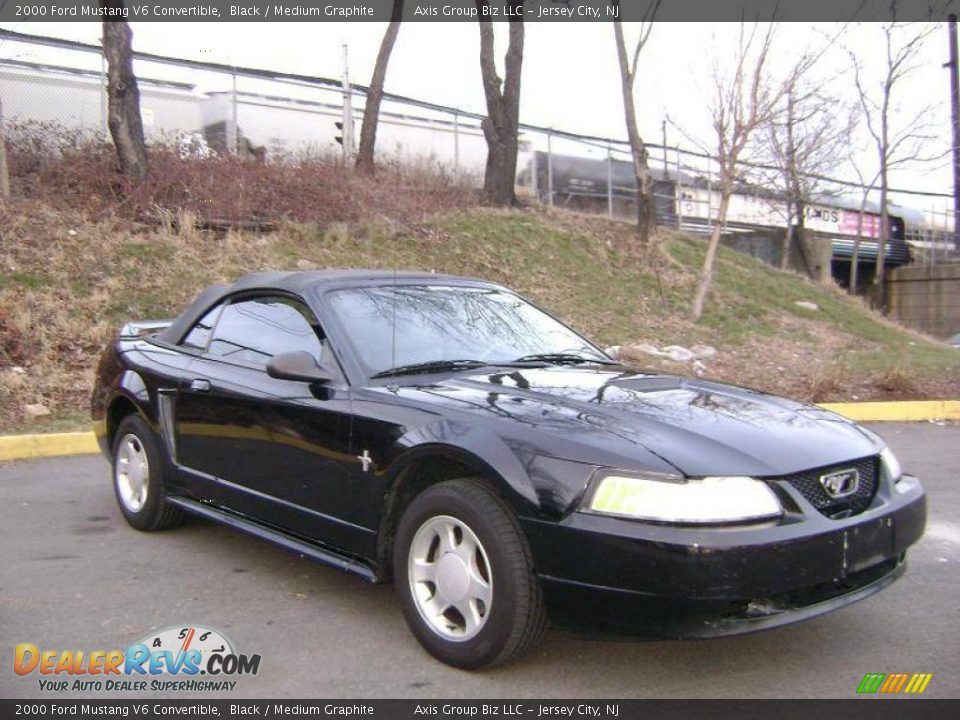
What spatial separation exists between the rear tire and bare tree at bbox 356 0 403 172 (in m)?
11.8

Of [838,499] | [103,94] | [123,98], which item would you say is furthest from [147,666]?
[103,94]

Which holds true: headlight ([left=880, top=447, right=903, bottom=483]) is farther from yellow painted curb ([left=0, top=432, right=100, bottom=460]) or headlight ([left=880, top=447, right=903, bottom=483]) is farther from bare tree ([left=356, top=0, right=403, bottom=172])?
bare tree ([left=356, top=0, right=403, bottom=172])

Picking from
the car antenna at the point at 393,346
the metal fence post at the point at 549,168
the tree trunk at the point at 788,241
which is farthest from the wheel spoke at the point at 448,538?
the tree trunk at the point at 788,241

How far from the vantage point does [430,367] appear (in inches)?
155

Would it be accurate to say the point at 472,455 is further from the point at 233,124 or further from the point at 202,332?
the point at 233,124

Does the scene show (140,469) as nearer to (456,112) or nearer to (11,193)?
(11,193)

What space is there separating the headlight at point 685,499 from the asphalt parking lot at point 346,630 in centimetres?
70

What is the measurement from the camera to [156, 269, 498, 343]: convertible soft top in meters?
4.33

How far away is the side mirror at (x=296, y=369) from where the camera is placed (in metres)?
3.76

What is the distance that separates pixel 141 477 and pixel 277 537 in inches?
58.4

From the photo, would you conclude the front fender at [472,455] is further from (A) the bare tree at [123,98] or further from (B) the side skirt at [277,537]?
(A) the bare tree at [123,98]

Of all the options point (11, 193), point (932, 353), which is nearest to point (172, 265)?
point (11, 193)

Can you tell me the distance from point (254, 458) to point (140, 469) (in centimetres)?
130
